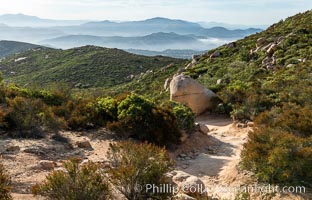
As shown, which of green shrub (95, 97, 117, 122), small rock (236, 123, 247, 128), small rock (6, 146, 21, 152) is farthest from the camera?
small rock (236, 123, 247, 128)

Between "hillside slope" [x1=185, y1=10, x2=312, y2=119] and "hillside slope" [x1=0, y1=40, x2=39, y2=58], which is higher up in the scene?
"hillside slope" [x1=0, y1=40, x2=39, y2=58]

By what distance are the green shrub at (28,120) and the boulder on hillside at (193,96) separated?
7741 mm

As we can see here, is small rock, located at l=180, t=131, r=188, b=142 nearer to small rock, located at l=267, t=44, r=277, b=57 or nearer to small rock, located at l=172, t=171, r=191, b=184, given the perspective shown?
small rock, located at l=172, t=171, r=191, b=184

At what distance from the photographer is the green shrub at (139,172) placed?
6051mm

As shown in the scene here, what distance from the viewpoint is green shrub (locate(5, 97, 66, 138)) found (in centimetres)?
1046

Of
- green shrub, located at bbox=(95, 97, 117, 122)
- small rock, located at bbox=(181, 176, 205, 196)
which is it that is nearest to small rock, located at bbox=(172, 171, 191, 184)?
small rock, located at bbox=(181, 176, 205, 196)

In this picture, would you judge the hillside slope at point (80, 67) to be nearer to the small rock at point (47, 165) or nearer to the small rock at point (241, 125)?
the small rock at point (241, 125)

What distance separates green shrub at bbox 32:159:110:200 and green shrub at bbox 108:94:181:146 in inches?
204

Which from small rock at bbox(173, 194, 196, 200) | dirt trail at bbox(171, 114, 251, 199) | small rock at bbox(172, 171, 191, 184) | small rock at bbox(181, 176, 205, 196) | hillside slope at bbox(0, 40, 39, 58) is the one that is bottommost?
dirt trail at bbox(171, 114, 251, 199)

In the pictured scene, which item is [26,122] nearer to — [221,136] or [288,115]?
[221,136]

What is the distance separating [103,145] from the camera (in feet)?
34.1

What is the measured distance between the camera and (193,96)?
17328 mm

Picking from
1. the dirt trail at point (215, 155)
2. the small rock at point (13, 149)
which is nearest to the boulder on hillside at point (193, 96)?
the dirt trail at point (215, 155)

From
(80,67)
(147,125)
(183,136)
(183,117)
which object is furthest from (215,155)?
(80,67)
